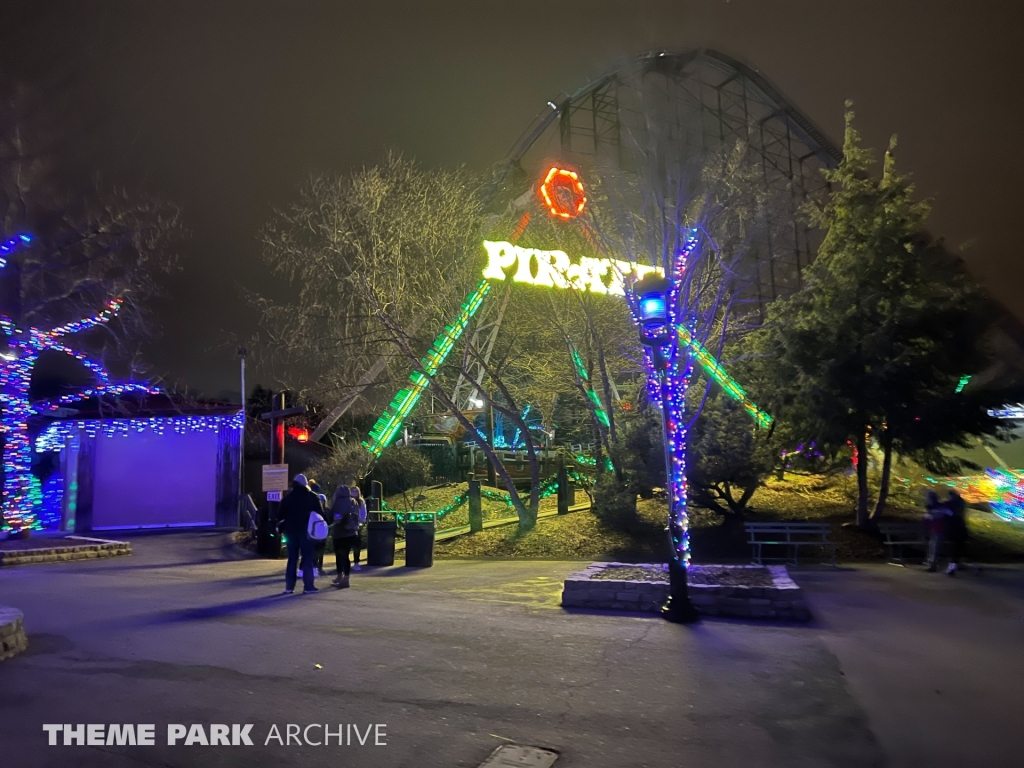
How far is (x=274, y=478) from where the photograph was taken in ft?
51.3

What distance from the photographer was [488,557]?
48.3ft

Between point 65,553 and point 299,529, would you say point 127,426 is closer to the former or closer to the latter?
point 65,553

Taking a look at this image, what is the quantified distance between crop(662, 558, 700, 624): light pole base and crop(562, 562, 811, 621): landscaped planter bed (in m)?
0.39

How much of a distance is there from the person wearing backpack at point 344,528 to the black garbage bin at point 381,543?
5.06 ft

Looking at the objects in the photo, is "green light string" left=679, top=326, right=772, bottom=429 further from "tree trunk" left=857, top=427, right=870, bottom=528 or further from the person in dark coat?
the person in dark coat

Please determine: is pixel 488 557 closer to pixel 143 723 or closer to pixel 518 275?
pixel 518 275

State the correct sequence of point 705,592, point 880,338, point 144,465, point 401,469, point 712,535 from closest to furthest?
point 705,592 → point 880,338 → point 712,535 → point 144,465 → point 401,469

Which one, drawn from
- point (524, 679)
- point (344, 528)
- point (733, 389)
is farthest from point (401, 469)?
point (524, 679)

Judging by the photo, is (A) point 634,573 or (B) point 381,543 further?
(B) point 381,543

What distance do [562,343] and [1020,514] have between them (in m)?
12.3

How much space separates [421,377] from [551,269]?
4.56m

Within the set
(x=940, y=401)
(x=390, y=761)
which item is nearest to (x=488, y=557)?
(x=940, y=401)

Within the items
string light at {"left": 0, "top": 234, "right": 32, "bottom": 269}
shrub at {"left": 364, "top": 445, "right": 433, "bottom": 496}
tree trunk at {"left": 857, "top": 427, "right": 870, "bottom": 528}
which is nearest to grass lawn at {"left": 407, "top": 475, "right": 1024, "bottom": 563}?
tree trunk at {"left": 857, "top": 427, "right": 870, "bottom": 528}

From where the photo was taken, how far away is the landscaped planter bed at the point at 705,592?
8.09 m
